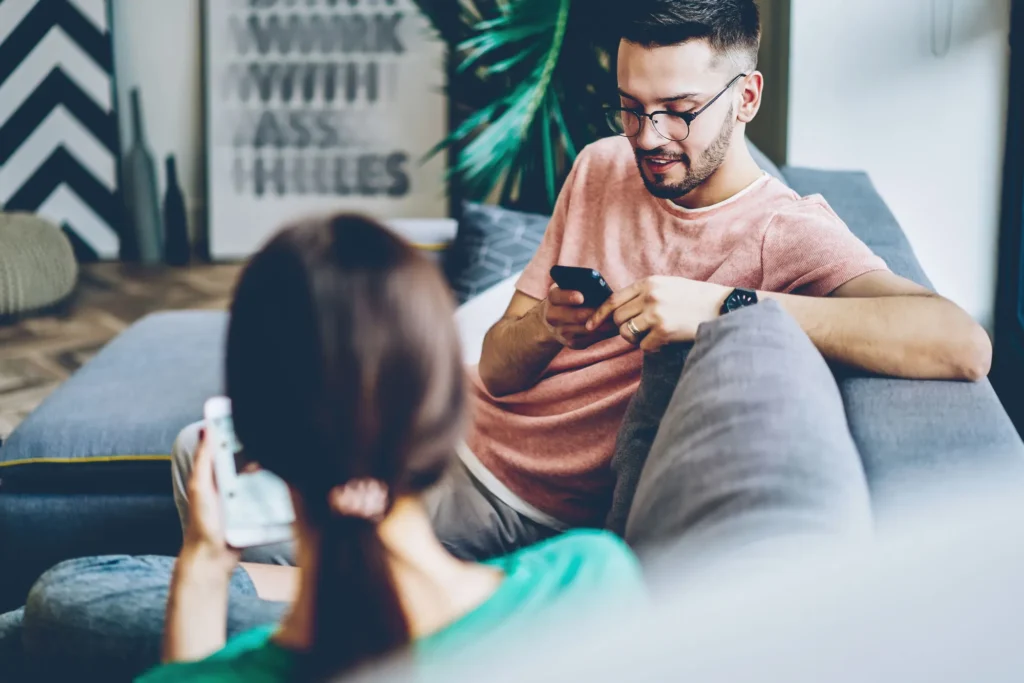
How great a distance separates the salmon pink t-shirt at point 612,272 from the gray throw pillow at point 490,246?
1.80 ft

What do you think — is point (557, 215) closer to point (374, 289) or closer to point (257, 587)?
point (257, 587)

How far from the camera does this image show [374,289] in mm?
633

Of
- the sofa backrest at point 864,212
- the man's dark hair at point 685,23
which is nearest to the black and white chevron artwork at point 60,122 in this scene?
the sofa backrest at point 864,212

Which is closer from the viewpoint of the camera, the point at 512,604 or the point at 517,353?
the point at 512,604

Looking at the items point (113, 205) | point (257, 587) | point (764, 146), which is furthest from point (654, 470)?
point (113, 205)

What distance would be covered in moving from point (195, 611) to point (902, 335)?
0.80m

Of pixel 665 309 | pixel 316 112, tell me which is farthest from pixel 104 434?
pixel 316 112

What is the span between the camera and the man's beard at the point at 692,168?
4.70 feet

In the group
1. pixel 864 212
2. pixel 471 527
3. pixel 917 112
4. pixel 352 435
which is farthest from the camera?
pixel 917 112

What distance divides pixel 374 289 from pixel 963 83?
2.49 meters

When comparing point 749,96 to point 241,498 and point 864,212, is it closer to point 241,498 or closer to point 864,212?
point 864,212

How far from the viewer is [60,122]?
4.37 metres

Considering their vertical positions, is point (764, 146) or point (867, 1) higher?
point (867, 1)

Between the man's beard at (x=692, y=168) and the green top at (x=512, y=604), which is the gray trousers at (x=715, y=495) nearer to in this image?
the green top at (x=512, y=604)
